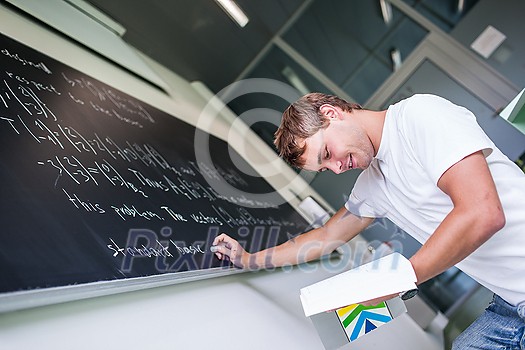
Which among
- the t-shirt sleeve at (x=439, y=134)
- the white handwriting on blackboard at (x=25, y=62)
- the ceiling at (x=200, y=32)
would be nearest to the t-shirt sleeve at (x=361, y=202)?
the t-shirt sleeve at (x=439, y=134)

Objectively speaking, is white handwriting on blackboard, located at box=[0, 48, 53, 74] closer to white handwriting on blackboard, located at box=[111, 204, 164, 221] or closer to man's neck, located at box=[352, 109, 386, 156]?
white handwriting on blackboard, located at box=[111, 204, 164, 221]

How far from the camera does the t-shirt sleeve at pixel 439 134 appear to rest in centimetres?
77

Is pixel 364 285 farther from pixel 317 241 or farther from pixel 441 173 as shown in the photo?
pixel 317 241

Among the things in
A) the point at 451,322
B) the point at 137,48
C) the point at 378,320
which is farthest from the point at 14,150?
the point at 451,322

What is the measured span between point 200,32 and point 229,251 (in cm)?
180

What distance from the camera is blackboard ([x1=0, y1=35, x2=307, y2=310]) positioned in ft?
2.09

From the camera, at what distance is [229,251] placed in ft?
3.53

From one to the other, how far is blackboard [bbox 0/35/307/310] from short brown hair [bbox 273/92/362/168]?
0.30 m

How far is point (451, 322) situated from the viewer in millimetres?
2822

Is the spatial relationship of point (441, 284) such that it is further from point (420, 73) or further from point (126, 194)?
point (126, 194)

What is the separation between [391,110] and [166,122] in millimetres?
885

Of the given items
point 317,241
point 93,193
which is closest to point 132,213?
point 93,193

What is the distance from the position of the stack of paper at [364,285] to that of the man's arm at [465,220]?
3cm

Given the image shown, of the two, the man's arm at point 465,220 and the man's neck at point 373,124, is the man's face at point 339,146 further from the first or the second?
the man's arm at point 465,220
